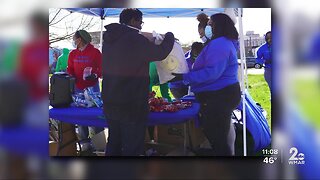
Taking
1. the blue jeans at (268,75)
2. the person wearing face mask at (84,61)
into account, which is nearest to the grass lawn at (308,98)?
the blue jeans at (268,75)

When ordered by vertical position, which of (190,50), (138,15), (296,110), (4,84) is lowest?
(296,110)

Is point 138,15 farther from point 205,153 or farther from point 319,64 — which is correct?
point 319,64

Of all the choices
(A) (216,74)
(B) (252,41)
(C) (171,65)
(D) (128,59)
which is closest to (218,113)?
(A) (216,74)

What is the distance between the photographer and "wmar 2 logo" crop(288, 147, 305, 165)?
4.14 m

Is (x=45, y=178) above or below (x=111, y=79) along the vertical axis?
below

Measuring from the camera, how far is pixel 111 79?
4.08 m

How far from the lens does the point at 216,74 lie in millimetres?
4082

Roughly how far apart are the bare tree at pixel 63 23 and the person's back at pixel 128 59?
0.62ft

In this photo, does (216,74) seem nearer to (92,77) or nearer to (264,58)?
(264,58)

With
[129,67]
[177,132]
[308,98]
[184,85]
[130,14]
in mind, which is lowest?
[177,132]

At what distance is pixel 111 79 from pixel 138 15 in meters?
0.62

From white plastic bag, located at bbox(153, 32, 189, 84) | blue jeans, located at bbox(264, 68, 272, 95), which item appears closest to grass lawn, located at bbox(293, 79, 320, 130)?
blue jeans, located at bbox(264, 68, 272, 95)

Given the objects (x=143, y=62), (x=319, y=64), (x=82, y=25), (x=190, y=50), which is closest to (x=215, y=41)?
(x=190, y=50)

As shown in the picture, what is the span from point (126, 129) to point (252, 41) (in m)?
1.39
